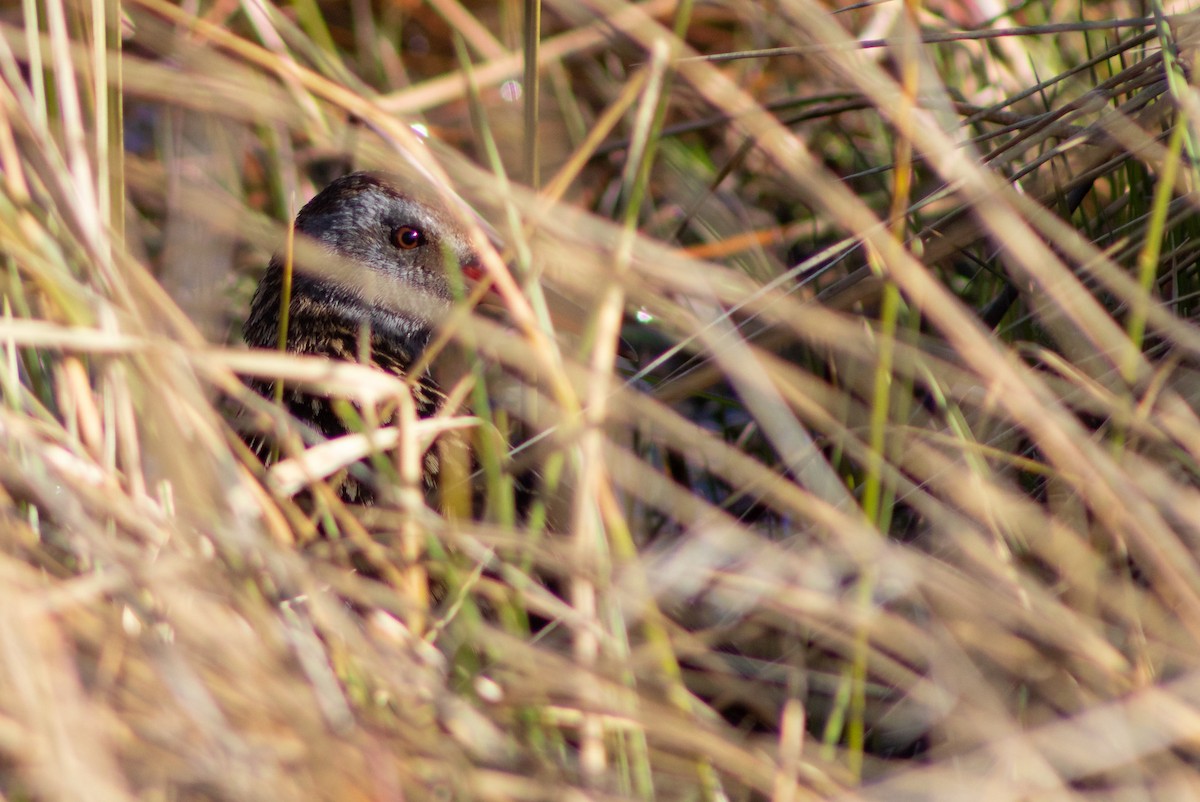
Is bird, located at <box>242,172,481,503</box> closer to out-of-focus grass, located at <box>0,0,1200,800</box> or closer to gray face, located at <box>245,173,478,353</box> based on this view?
gray face, located at <box>245,173,478,353</box>

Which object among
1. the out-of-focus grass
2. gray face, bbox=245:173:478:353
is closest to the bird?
gray face, bbox=245:173:478:353

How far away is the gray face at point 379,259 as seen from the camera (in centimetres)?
279

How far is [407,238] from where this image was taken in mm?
2893

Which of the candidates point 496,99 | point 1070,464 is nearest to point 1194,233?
point 1070,464

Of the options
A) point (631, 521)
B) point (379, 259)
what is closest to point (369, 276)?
point (379, 259)

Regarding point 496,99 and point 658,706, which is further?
point 496,99

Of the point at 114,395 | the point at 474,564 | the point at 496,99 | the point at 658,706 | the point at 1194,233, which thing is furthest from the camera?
the point at 496,99

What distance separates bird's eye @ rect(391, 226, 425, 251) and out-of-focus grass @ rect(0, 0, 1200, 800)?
0.60 meters

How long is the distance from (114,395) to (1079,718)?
1092 millimetres

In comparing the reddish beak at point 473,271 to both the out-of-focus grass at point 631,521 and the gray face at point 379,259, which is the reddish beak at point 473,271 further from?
the out-of-focus grass at point 631,521

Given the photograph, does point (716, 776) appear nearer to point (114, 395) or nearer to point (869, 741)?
point (869, 741)

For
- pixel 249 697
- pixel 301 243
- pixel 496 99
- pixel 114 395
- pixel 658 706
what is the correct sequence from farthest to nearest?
pixel 496 99 → pixel 301 243 → pixel 114 395 → pixel 658 706 → pixel 249 697

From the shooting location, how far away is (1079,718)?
1248 millimetres

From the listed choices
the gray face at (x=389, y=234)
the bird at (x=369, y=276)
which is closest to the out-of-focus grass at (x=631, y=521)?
the bird at (x=369, y=276)
